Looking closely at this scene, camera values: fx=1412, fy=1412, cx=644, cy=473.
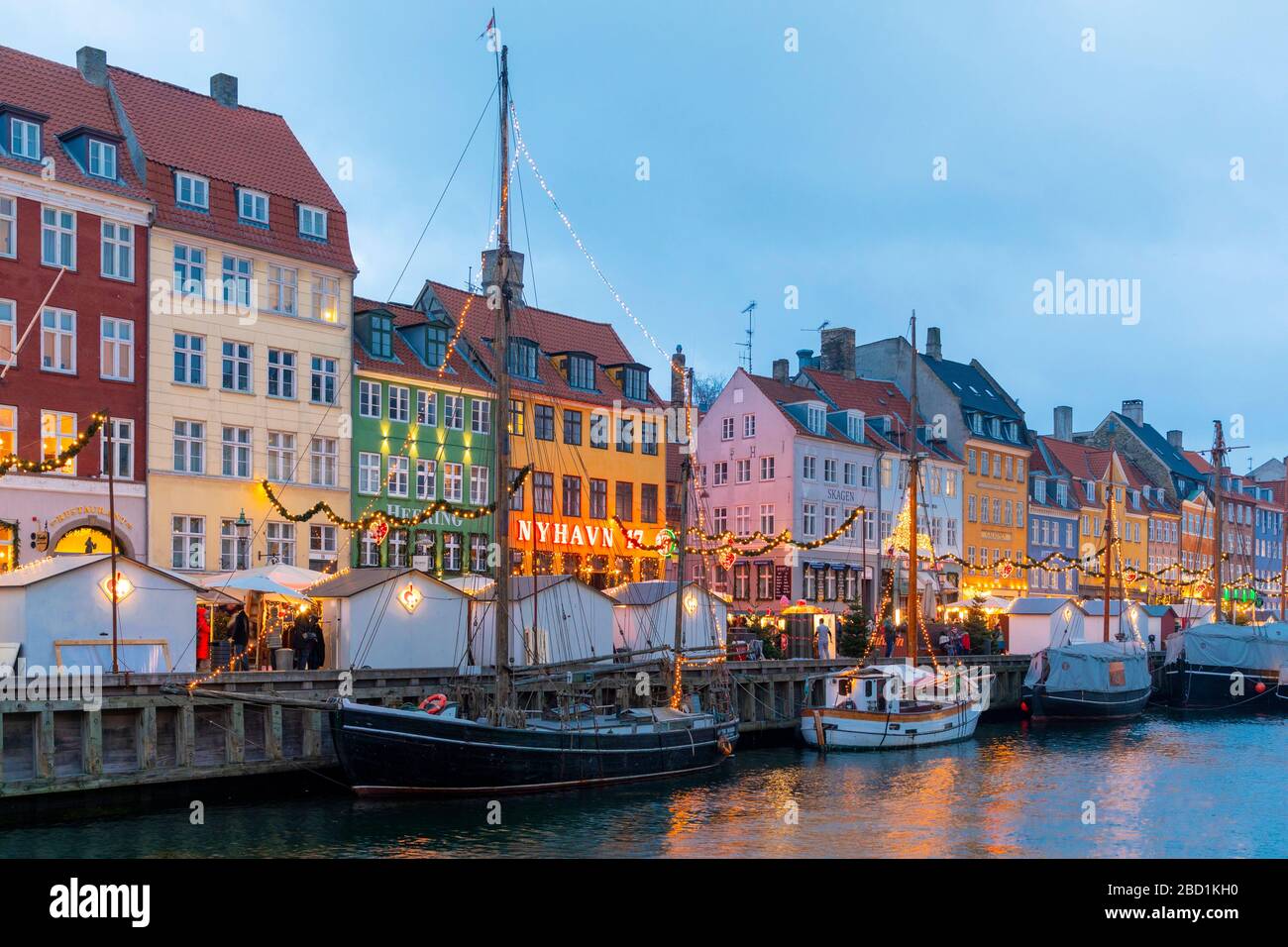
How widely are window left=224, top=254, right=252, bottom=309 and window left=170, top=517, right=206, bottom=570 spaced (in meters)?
7.22

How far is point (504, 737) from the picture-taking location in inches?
1200

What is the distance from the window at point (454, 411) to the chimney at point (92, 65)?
15.8 metres

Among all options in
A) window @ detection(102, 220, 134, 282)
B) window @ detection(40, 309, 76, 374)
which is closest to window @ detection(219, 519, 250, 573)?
window @ detection(40, 309, 76, 374)

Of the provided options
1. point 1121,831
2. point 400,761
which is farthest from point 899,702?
point 400,761

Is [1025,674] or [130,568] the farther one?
[1025,674]

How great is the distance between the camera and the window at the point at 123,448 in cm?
4181

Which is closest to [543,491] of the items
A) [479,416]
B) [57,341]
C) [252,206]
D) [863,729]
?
[479,416]

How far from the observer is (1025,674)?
185 feet

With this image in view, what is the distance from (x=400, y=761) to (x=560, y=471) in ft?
92.1

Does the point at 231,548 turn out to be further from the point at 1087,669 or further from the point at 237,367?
the point at 1087,669

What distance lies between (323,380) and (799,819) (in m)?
26.5

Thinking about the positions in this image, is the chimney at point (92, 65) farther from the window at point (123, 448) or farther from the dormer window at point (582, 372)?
the dormer window at point (582, 372)

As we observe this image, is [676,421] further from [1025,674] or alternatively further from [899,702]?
[899,702]

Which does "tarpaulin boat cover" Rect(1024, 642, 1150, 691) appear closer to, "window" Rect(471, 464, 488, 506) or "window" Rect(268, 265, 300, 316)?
"window" Rect(471, 464, 488, 506)
